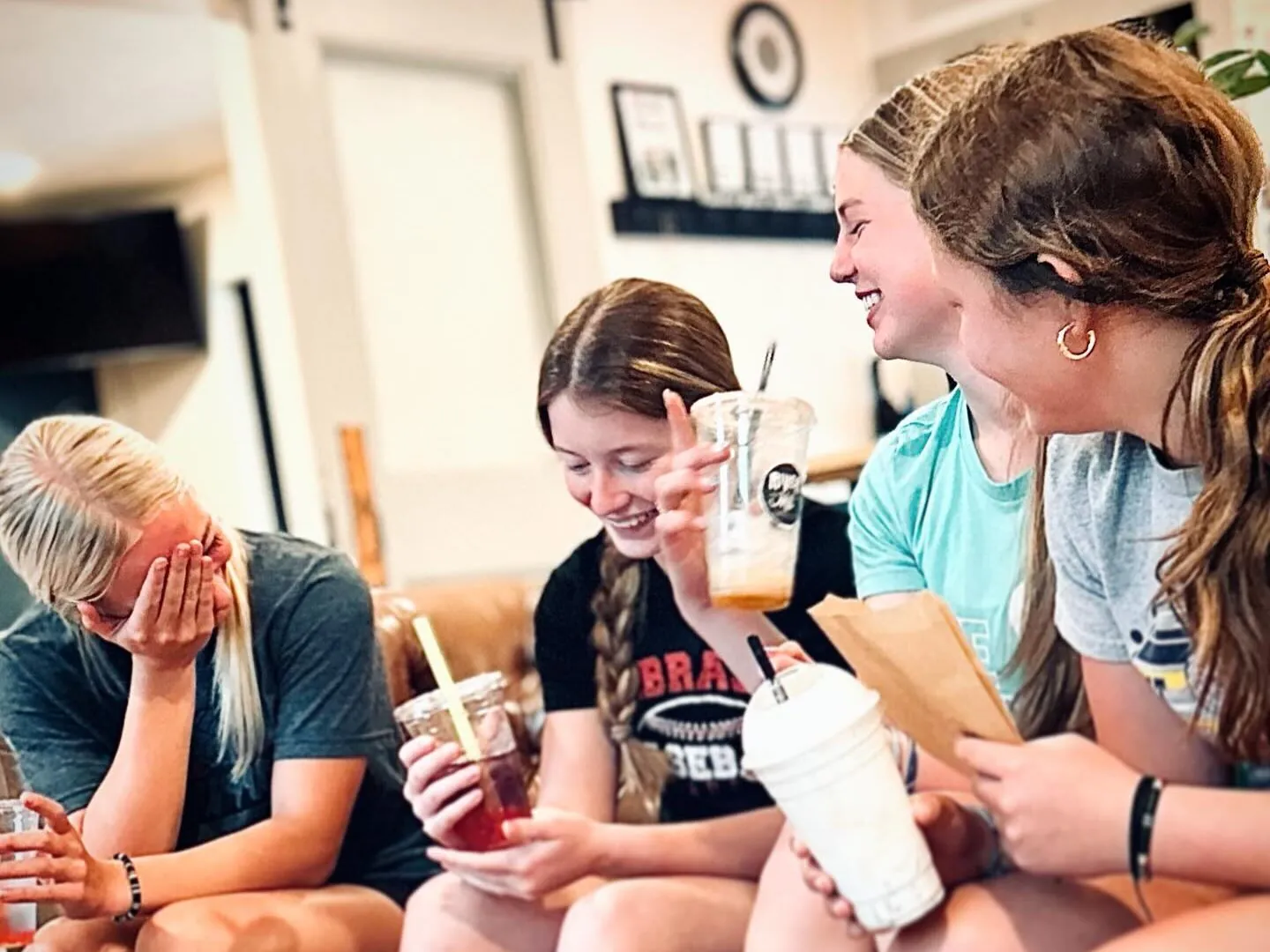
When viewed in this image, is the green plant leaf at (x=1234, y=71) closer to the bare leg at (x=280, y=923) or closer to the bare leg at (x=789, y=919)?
the bare leg at (x=789, y=919)

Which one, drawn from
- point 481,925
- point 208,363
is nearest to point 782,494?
point 481,925

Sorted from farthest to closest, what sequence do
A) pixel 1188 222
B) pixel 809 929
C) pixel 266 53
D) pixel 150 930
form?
pixel 266 53 < pixel 150 930 < pixel 809 929 < pixel 1188 222

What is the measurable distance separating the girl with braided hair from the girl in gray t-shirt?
1.15 feet

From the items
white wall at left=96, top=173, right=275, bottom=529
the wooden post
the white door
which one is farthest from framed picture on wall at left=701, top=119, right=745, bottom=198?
white wall at left=96, top=173, right=275, bottom=529

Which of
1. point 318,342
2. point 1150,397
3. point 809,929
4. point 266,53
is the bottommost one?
point 809,929

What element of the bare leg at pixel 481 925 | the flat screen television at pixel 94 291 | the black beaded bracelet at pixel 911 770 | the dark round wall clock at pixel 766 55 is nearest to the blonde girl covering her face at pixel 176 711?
the bare leg at pixel 481 925

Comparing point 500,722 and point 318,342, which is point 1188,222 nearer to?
point 500,722

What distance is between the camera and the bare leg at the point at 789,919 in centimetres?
96

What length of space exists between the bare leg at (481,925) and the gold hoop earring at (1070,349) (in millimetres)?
673

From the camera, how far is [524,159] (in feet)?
8.65

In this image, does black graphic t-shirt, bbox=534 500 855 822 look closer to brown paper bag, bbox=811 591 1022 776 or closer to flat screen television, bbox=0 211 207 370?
brown paper bag, bbox=811 591 1022 776

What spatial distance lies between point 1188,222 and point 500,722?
0.67 meters

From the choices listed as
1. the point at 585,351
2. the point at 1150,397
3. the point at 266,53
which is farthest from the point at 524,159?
the point at 1150,397

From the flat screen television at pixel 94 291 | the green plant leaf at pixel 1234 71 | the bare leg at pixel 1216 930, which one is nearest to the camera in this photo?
the bare leg at pixel 1216 930
